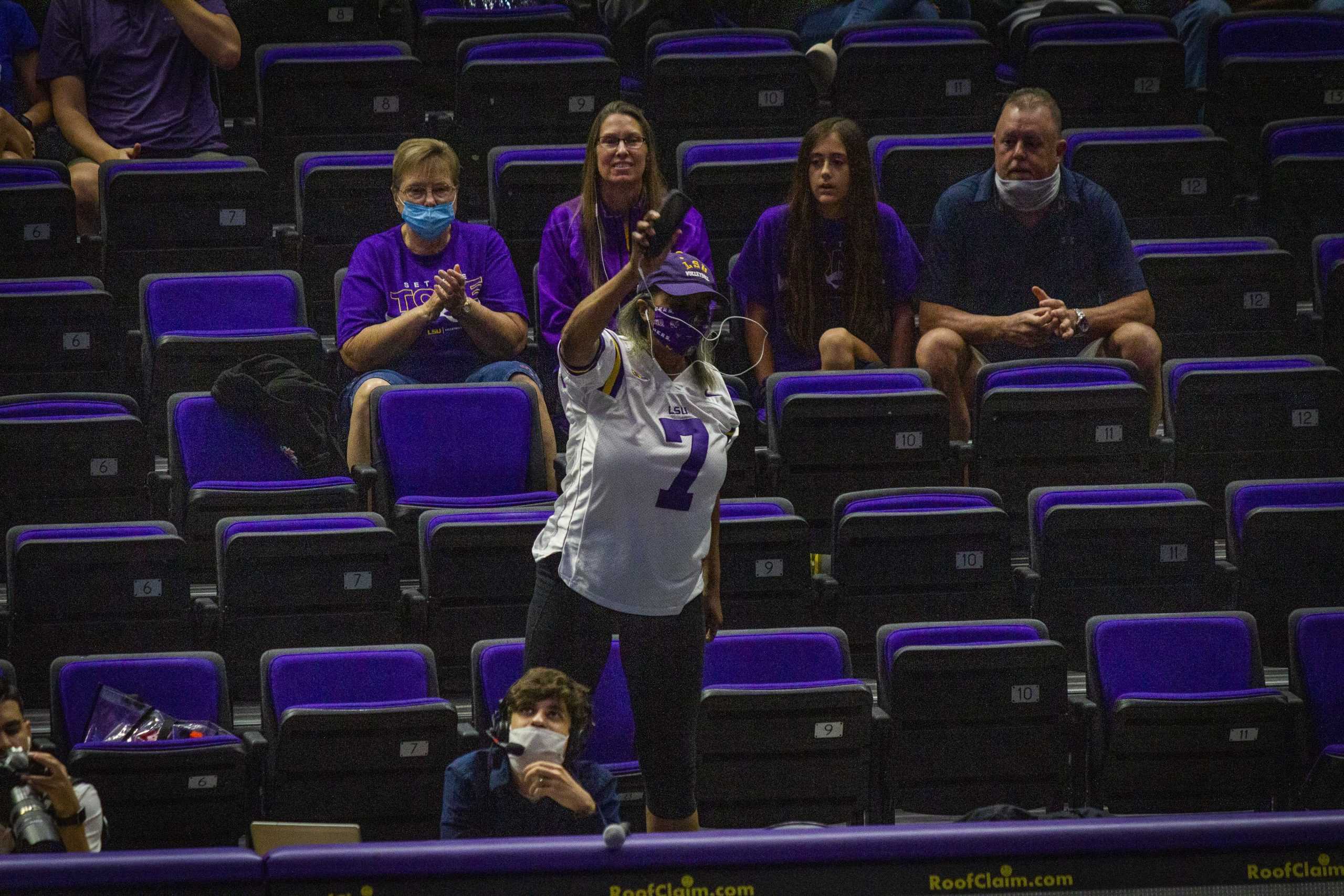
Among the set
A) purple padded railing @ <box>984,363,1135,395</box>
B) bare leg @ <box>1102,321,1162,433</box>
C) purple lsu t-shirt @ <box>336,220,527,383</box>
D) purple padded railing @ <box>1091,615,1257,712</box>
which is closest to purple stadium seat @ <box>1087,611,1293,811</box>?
purple padded railing @ <box>1091,615,1257,712</box>

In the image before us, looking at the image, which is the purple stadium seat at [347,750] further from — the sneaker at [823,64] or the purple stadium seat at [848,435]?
the sneaker at [823,64]

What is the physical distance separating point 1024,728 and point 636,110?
219cm

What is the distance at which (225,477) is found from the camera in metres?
5.04

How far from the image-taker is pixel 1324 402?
5.38 metres

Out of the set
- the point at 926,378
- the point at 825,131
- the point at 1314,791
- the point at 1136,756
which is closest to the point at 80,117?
the point at 825,131

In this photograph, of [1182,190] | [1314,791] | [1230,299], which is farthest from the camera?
[1182,190]

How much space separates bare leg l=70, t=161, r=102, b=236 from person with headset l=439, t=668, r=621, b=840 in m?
3.31

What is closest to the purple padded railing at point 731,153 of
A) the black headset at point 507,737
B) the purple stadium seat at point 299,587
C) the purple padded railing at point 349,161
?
the purple padded railing at point 349,161

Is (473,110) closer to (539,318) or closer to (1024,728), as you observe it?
(539,318)

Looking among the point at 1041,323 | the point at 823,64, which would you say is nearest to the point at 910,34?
the point at 823,64

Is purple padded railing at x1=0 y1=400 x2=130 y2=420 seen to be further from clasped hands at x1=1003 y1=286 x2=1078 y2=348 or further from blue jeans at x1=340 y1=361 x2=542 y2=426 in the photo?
clasped hands at x1=1003 y1=286 x2=1078 y2=348

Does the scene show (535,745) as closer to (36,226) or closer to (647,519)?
(647,519)

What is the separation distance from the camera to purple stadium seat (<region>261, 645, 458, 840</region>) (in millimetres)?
4023

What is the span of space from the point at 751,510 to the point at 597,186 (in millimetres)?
1213
